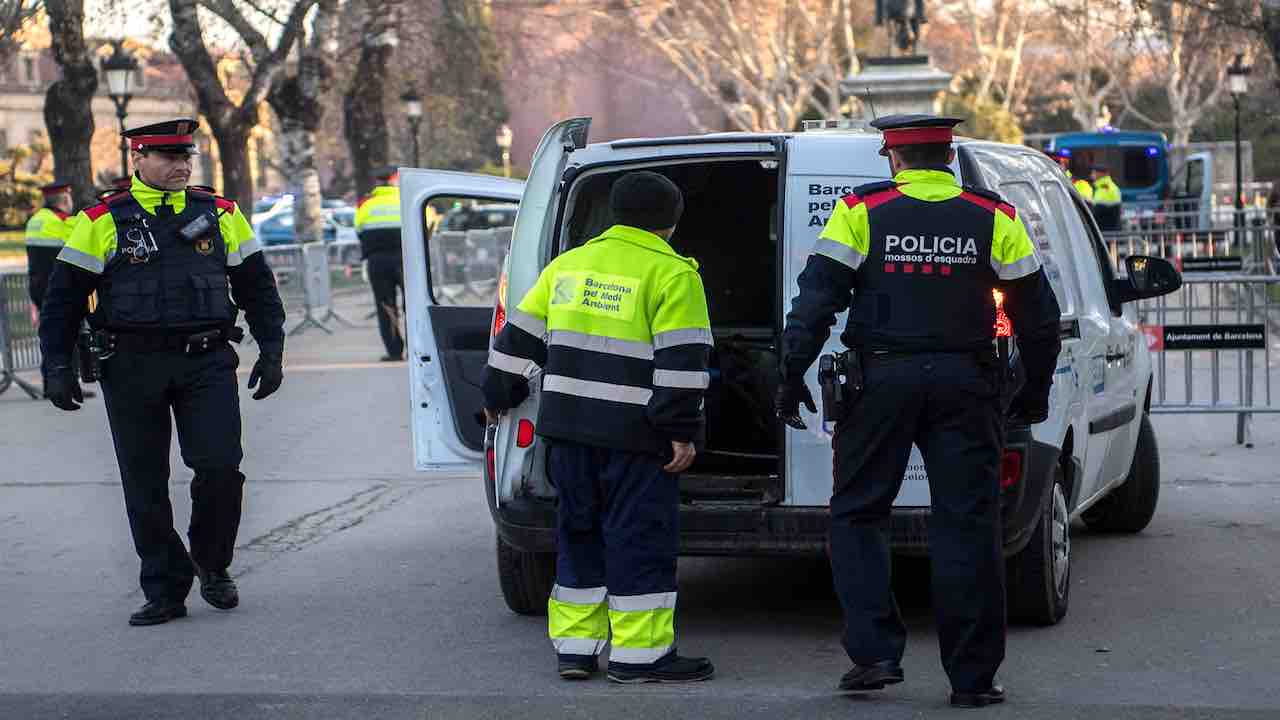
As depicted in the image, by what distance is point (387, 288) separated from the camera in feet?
62.4

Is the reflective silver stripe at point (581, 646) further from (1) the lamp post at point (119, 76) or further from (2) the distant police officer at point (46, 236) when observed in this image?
(1) the lamp post at point (119, 76)

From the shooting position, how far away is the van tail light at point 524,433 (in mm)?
6582

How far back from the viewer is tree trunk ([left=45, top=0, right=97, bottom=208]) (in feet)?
82.8

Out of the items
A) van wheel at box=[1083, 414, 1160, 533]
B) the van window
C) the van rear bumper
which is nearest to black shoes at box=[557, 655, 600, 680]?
the van rear bumper

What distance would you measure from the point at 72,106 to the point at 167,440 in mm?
19612

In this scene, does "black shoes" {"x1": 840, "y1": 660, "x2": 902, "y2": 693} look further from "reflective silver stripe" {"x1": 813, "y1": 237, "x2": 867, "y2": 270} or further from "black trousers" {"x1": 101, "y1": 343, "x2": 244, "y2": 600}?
"black trousers" {"x1": 101, "y1": 343, "x2": 244, "y2": 600}

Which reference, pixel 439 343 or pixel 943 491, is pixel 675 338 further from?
pixel 439 343

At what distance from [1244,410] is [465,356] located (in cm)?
568

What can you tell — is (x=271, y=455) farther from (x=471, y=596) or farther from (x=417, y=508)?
(x=471, y=596)

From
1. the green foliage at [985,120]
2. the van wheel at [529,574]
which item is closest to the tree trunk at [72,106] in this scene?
the van wheel at [529,574]

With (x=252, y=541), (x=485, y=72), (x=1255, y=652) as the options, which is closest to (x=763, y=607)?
(x=1255, y=652)

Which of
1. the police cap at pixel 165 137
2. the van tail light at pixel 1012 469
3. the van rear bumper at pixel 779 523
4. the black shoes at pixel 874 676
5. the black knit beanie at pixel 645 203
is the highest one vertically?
the police cap at pixel 165 137

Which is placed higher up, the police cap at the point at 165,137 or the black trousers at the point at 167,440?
the police cap at the point at 165,137

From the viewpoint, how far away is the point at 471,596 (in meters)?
7.76
